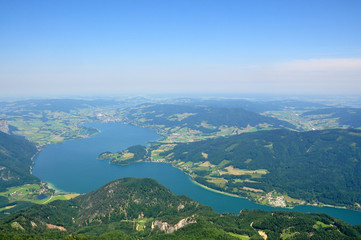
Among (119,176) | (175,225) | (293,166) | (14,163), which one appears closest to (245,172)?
(293,166)

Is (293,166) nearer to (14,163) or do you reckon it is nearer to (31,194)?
(31,194)

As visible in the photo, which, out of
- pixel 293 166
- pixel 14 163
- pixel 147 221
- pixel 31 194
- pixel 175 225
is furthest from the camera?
pixel 14 163

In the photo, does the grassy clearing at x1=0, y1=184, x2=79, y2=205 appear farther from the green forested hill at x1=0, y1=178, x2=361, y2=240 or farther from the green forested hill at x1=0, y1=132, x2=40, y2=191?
the green forested hill at x1=0, y1=178, x2=361, y2=240

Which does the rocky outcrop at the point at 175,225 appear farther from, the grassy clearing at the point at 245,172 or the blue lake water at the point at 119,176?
the grassy clearing at the point at 245,172

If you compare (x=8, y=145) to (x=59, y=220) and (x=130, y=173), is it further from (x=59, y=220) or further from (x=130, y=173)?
(x=59, y=220)

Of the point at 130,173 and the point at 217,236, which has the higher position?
the point at 217,236

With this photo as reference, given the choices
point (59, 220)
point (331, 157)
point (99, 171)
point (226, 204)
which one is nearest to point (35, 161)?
point (99, 171)
